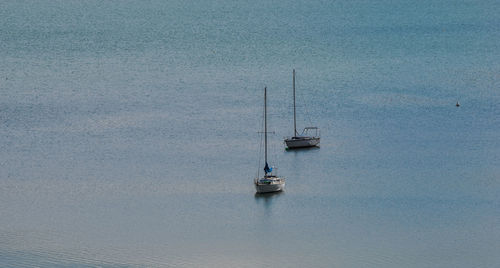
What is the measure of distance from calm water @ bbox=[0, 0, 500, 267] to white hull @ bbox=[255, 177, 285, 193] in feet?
1.89

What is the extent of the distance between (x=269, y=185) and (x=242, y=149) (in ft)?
27.7

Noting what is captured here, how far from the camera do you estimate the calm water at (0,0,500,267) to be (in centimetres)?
5006

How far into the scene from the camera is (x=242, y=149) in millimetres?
65375

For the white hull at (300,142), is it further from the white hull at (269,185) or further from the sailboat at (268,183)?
the white hull at (269,185)

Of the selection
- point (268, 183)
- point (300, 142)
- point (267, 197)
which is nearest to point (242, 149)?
point (300, 142)

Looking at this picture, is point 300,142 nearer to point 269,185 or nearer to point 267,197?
point 269,185

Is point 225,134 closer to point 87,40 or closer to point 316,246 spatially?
point 316,246

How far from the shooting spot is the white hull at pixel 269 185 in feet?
187

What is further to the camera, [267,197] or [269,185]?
Result: [269,185]

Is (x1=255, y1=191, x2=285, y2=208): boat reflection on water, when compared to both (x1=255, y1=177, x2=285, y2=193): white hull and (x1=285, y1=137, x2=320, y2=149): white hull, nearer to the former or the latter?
(x1=255, y1=177, x2=285, y2=193): white hull

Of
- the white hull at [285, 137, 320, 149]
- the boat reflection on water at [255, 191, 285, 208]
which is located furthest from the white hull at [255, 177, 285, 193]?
the white hull at [285, 137, 320, 149]

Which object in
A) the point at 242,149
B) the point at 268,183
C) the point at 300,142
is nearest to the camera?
the point at 268,183

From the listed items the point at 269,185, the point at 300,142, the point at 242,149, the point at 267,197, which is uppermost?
the point at 300,142

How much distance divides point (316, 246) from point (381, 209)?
673cm
